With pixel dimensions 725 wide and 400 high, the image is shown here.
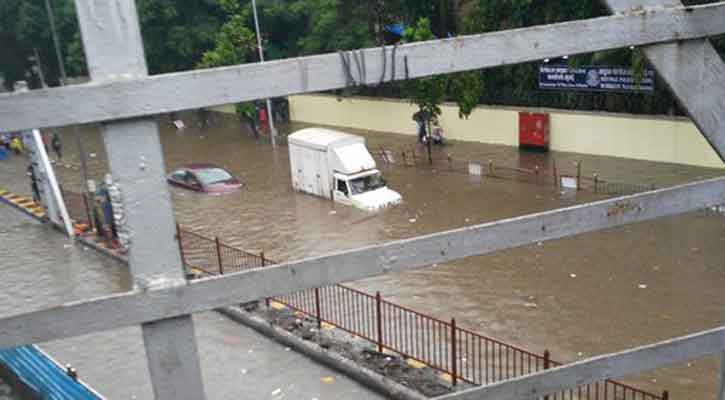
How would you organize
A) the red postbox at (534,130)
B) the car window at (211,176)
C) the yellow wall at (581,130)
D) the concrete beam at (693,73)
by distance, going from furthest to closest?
the red postbox at (534,130) < the car window at (211,176) < the yellow wall at (581,130) < the concrete beam at (693,73)

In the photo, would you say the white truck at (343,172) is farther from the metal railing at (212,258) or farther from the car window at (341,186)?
the metal railing at (212,258)

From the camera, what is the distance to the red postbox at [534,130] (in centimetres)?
2059

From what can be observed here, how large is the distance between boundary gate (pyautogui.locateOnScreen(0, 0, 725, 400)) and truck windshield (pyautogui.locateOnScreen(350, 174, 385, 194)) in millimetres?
13856

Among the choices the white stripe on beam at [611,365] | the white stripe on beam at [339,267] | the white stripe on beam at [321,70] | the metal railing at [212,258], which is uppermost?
the white stripe on beam at [321,70]

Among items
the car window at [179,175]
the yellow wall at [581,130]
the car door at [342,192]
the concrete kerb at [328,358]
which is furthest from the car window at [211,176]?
the concrete kerb at [328,358]

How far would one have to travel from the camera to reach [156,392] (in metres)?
1.86

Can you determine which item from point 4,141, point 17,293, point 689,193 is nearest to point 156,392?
point 689,193

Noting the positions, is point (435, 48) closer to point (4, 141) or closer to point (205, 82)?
point (205, 82)

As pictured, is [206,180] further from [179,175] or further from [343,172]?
[343,172]

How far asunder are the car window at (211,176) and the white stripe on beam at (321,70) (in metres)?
17.3

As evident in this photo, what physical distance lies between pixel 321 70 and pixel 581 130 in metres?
19.4

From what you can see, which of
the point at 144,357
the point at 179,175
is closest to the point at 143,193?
the point at 144,357

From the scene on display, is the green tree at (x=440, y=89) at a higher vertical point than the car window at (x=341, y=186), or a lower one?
higher

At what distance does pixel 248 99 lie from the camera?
5.64ft
